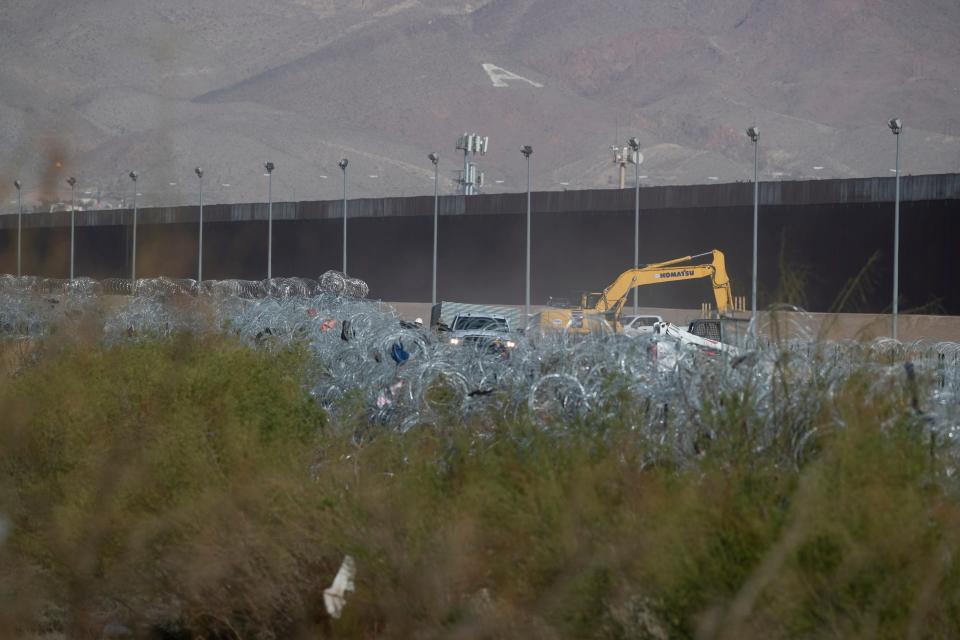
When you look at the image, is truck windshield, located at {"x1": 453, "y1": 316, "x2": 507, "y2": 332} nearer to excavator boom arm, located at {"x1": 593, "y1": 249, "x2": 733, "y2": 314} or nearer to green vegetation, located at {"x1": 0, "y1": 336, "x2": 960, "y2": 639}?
excavator boom arm, located at {"x1": 593, "y1": 249, "x2": 733, "y2": 314}

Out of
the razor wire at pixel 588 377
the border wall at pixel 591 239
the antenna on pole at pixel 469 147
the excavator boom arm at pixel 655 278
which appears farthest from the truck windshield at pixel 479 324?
the antenna on pole at pixel 469 147

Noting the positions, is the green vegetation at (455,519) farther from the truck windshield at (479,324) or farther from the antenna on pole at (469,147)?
the antenna on pole at (469,147)

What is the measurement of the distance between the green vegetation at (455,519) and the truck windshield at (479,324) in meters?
18.0

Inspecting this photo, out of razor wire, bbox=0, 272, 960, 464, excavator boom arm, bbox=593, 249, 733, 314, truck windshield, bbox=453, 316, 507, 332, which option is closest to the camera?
razor wire, bbox=0, 272, 960, 464

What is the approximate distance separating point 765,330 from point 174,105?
451 centimetres

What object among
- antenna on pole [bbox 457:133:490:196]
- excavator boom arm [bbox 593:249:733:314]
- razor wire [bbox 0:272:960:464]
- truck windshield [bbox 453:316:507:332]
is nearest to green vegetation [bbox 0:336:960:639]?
razor wire [bbox 0:272:960:464]

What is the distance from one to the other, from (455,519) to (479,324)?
2322 cm

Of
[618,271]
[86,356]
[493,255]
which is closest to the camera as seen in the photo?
[86,356]

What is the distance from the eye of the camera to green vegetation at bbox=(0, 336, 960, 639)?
656cm

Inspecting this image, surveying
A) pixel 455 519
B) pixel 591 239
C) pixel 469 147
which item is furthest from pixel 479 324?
pixel 469 147

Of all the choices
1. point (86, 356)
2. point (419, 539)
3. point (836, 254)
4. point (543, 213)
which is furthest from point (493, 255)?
point (419, 539)

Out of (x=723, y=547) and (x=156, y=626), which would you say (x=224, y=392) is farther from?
(x=723, y=547)

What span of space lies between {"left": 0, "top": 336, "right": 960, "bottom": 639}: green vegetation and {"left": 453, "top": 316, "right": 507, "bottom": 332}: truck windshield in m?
18.0

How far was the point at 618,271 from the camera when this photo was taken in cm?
5475
